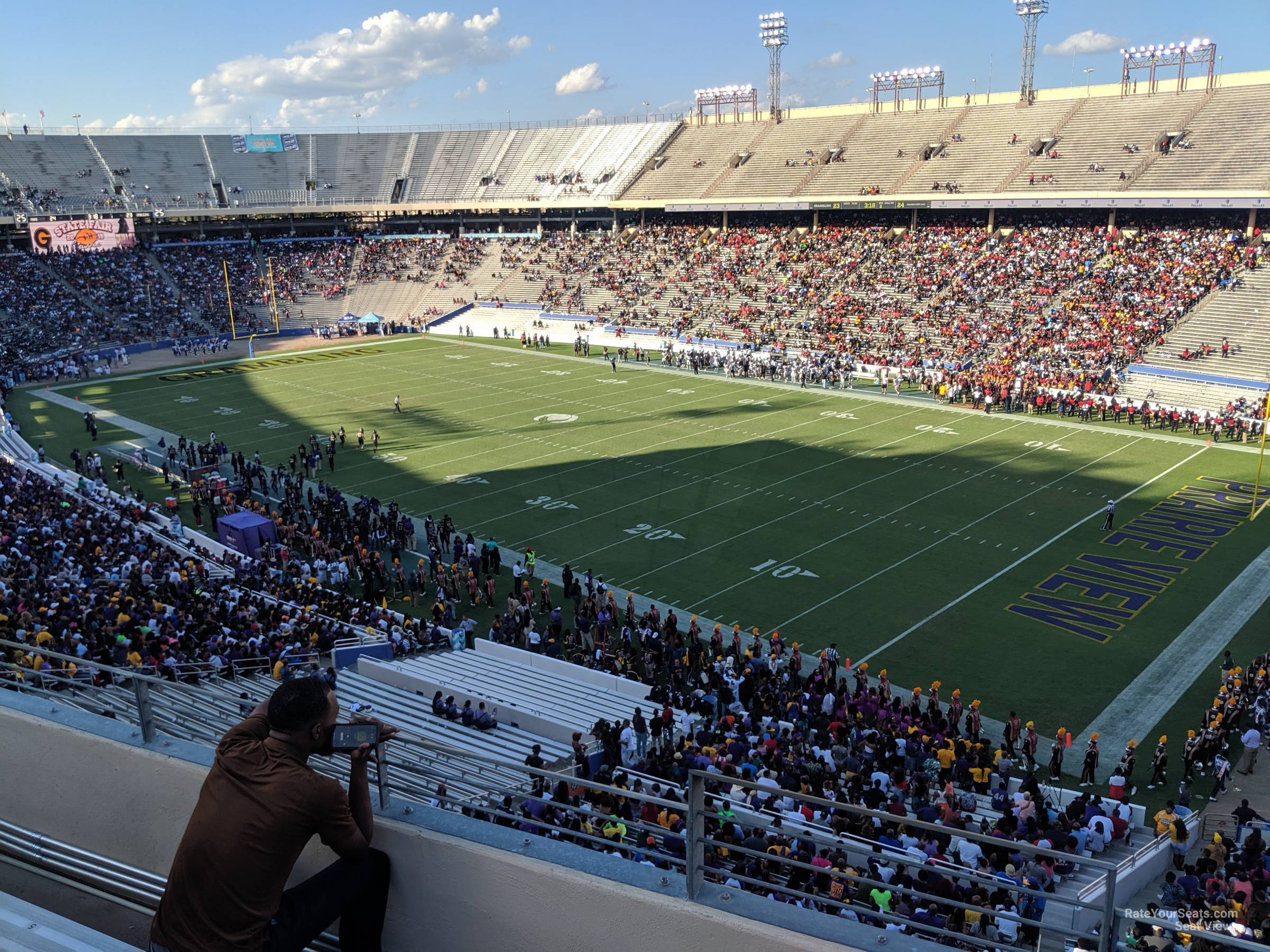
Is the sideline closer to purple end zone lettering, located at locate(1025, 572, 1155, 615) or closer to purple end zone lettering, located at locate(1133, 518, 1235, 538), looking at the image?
purple end zone lettering, located at locate(1133, 518, 1235, 538)

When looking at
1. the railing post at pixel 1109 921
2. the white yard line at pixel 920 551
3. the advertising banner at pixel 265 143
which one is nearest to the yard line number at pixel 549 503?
the white yard line at pixel 920 551

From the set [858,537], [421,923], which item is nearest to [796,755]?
[421,923]

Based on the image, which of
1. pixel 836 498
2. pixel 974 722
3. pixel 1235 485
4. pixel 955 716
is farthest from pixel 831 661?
pixel 1235 485

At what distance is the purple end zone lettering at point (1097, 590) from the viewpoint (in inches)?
871

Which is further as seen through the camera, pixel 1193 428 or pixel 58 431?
pixel 58 431

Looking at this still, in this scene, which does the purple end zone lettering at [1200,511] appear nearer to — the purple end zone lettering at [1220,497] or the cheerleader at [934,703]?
the purple end zone lettering at [1220,497]

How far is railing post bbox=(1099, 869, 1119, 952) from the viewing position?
10.9 ft

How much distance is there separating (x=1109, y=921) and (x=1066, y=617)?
19770 millimetres

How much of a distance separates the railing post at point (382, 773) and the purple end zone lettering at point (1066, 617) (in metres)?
19.1

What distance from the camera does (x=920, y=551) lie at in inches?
1005

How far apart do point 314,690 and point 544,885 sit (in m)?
1.23

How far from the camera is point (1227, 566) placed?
79.0ft

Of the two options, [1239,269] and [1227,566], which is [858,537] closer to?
[1227,566]

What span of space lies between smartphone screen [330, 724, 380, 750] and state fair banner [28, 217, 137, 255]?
2627 inches
